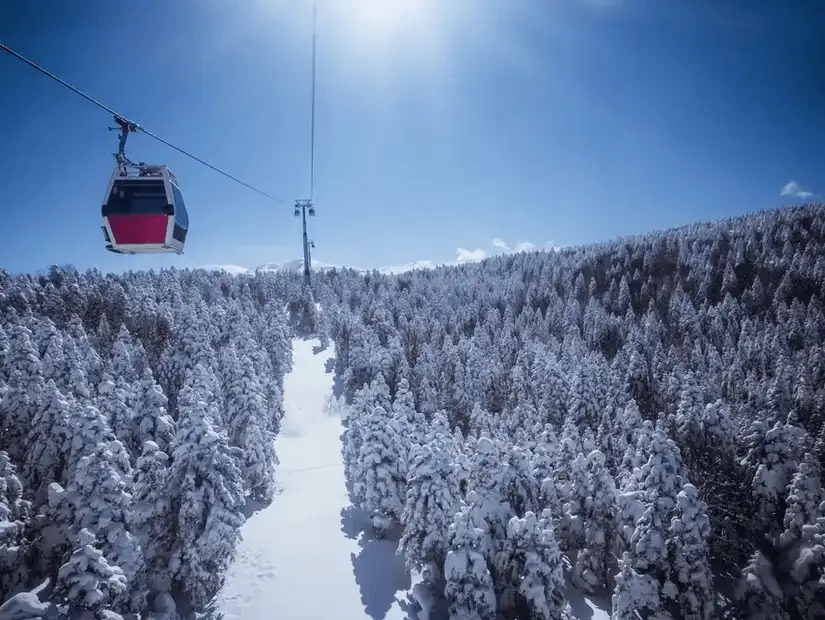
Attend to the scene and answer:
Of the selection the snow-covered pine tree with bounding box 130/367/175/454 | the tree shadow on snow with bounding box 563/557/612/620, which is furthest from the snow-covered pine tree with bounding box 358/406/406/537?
the snow-covered pine tree with bounding box 130/367/175/454

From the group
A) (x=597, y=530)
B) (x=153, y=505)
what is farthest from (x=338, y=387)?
(x=597, y=530)

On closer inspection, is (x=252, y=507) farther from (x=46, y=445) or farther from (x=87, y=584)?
(x=87, y=584)

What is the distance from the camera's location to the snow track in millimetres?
22359

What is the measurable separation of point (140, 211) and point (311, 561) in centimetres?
2493

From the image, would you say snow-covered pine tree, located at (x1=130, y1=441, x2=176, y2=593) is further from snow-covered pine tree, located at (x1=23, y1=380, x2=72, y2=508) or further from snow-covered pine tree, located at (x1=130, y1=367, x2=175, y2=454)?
snow-covered pine tree, located at (x1=23, y1=380, x2=72, y2=508)

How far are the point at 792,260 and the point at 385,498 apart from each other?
412 ft

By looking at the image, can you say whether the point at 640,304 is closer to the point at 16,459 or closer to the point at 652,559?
the point at 652,559

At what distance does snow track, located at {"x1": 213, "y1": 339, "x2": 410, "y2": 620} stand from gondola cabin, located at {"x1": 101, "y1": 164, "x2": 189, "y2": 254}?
20.5 meters

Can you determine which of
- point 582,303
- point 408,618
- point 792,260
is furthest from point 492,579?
point 792,260

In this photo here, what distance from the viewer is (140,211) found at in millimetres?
12141

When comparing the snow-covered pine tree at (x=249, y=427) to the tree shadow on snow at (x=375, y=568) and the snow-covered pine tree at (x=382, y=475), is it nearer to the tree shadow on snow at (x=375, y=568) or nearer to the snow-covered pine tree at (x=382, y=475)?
the tree shadow on snow at (x=375, y=568)

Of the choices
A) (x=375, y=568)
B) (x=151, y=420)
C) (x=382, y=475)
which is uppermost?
(x=151, y=420)

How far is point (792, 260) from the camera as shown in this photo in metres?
100

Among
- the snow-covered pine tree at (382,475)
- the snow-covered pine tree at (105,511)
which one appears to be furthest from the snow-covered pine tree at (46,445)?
the snow-covered pine tree at (382,475)
